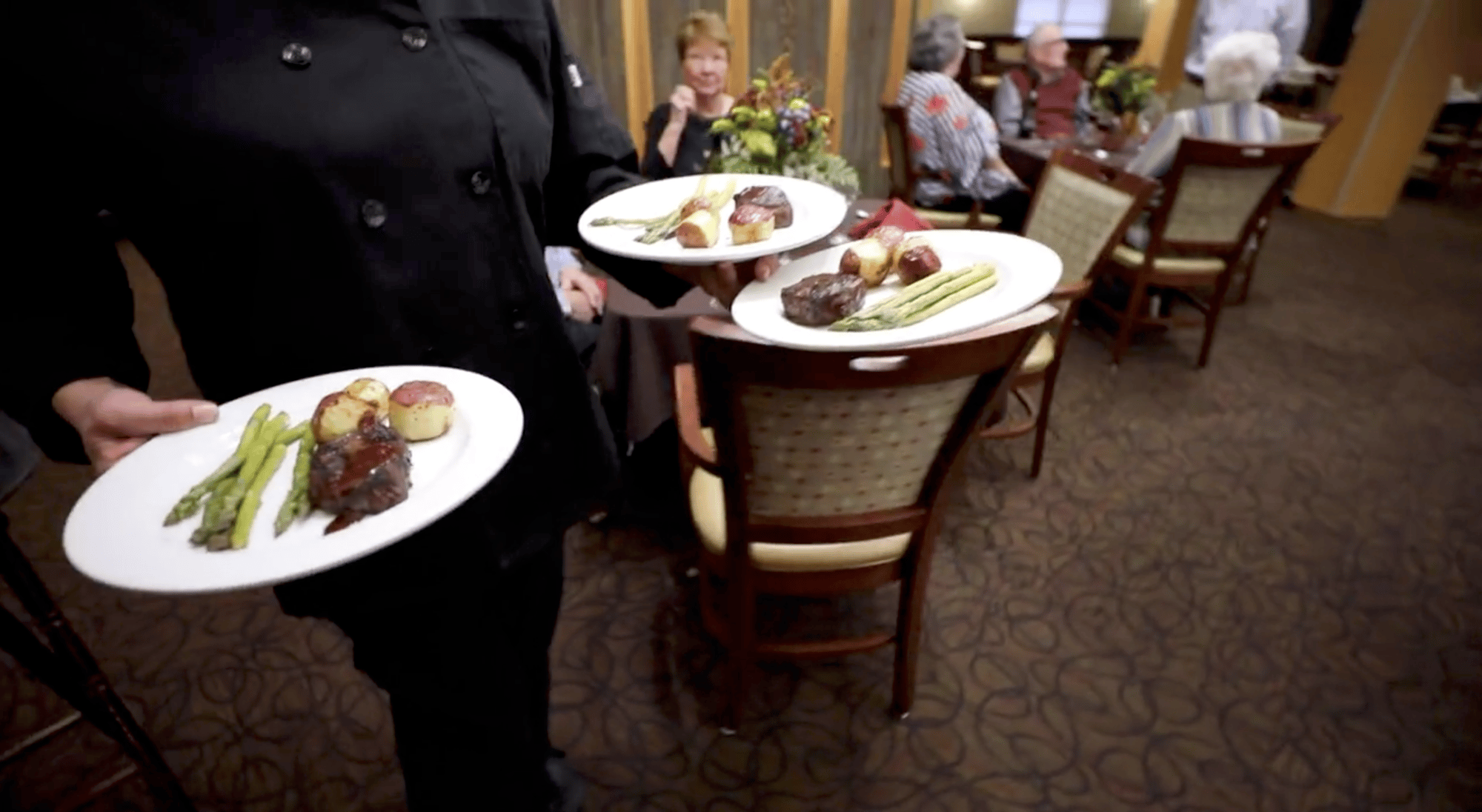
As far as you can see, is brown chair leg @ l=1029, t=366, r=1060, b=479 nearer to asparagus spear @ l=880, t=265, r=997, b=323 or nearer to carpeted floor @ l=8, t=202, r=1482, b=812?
carpeted floor @ l=8, t=202, r=1482, b=812

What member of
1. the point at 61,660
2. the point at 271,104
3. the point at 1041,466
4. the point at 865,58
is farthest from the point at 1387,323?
the point at 61,660

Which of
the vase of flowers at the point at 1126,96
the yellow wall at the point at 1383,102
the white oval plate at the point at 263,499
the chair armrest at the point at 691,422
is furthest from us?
the yellow wall at the point at 1383,102

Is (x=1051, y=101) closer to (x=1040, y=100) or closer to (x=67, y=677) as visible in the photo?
(x=1040, y=100)

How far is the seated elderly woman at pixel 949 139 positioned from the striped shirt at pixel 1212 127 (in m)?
0.62

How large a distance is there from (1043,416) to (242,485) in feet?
8.17

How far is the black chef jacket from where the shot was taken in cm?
72

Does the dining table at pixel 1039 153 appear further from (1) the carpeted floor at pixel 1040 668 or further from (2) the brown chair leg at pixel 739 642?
(2) the brown chair leg at pixel 739 642

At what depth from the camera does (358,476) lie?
0.80 meters

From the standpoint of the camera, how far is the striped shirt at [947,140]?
12.3 feet

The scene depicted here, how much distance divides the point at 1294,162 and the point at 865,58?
2362 mm

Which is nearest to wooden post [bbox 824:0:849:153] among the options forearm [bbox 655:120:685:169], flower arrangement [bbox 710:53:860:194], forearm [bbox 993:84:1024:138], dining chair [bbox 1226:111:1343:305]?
forearm [bbox 993:84:1024:138]

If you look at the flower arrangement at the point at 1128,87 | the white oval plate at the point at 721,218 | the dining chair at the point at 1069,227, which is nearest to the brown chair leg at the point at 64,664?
the white oval plate at the point at 721,218

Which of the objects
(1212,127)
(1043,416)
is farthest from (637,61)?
(1043,416)

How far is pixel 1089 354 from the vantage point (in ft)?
12.2
